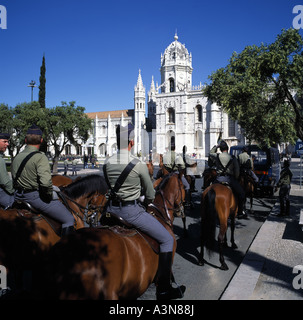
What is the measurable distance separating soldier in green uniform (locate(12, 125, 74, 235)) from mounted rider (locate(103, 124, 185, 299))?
1103 mm

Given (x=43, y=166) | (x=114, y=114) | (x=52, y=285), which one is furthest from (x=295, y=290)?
(x=114, y=114)

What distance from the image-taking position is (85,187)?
5.41 metres

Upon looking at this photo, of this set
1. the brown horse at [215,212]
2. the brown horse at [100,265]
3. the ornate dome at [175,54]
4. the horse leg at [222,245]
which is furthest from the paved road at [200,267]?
the ornate dome at [175,54]

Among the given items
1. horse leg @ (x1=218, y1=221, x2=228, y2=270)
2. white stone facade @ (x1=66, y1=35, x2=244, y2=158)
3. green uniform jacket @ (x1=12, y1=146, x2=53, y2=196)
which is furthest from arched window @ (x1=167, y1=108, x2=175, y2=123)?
green uniform jacket @ (x1=12, y1=146, x2=53, y2=196)

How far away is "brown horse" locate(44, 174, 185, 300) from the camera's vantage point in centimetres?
246

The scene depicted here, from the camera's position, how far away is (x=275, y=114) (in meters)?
9.01

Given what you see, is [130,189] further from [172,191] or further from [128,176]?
[172,191]

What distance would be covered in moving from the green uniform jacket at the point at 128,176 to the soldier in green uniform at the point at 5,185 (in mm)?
2175

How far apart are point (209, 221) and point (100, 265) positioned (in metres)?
3.63

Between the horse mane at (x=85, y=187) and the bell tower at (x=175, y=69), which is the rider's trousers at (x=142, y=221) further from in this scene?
the bell tower at (x=175, y=69)

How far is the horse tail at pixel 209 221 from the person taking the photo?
18.5ft

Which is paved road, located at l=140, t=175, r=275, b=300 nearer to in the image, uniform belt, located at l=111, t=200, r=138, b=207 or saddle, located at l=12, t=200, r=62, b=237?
saddle, located at l=12, t=200, r=62, b=237

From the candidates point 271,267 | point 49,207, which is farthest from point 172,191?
point 271,267
